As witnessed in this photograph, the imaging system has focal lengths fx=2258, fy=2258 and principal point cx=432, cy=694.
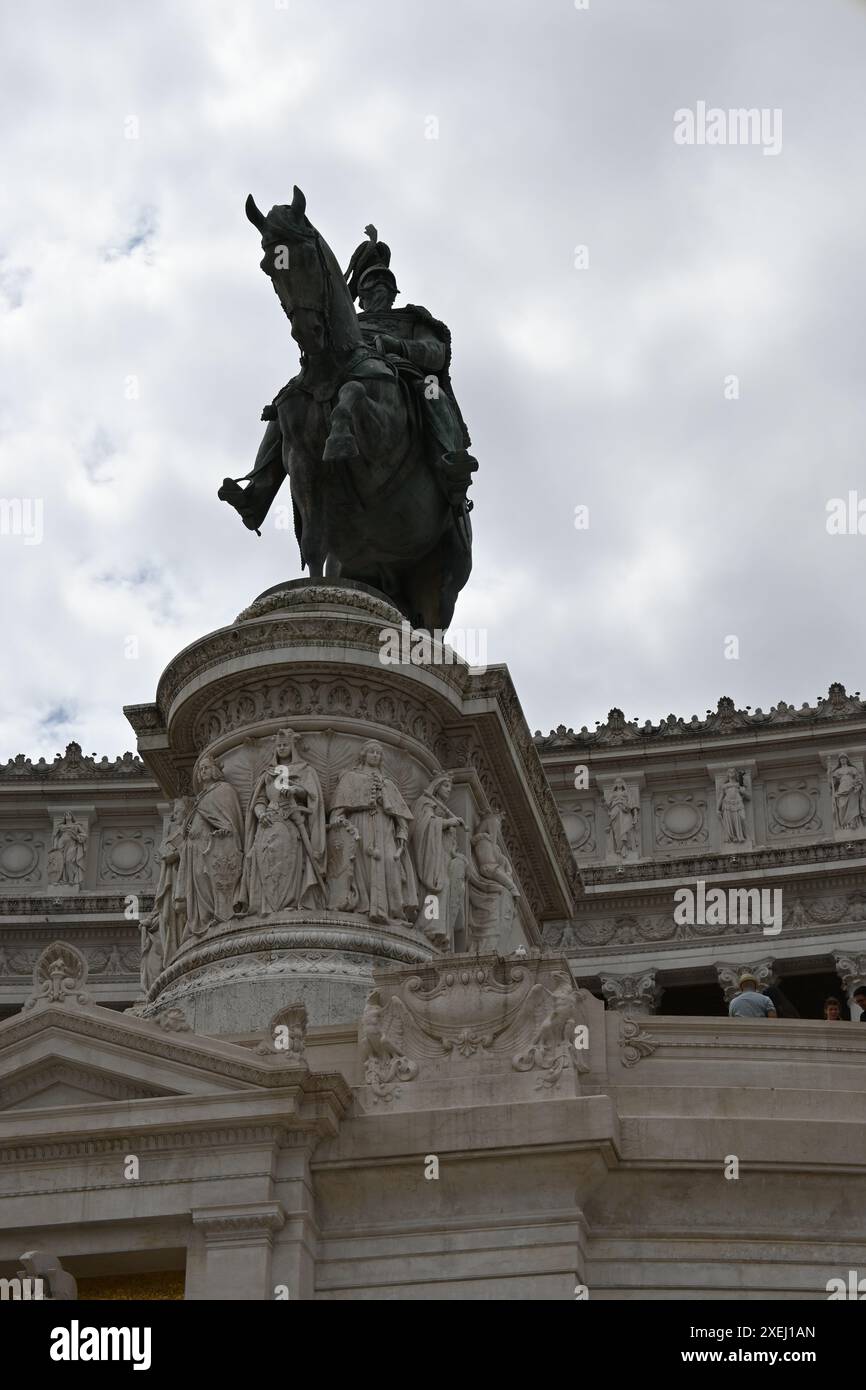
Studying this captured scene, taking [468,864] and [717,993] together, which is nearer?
[468,864]

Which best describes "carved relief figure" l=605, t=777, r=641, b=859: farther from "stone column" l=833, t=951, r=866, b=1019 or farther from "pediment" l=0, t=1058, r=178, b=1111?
"pediment" l=0, t=1058, r=178, b=1111

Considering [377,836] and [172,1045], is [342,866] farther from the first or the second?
[172,1045]

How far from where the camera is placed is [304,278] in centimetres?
2516

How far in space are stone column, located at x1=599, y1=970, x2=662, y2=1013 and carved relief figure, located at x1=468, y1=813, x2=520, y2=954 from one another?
30844 mm

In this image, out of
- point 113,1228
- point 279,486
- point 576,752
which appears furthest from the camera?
point 576,752

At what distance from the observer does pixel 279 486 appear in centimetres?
2767

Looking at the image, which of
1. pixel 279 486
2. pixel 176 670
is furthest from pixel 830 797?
pixel 176 670

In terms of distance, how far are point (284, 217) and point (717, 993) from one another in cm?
3573

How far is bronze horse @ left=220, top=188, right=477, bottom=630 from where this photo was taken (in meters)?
25.2

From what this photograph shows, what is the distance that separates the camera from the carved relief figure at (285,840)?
2177cm

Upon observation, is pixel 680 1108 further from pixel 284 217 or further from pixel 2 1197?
pixel 284 217

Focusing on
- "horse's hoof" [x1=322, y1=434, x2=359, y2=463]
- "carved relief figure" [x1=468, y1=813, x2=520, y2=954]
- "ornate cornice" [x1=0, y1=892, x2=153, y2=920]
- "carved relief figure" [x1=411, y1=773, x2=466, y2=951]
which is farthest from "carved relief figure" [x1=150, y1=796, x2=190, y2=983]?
"ornate cornice" [x1=0, y1=892, x2=153, y2=920]

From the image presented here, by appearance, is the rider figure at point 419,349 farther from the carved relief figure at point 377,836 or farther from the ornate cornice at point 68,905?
the ornate cornice at point 68,905

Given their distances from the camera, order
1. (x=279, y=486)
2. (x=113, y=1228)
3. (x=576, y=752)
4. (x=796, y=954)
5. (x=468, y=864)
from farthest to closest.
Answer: (x=576, y=752), (x=796, y=954), (x=279, y=486), (x=468, y=864), (x=113, y=1228)
